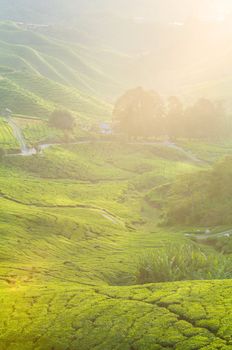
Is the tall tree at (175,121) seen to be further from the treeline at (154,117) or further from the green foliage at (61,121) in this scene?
the green foliage at (61,121)

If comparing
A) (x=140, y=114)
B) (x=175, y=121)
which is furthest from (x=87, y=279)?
(x=175, y=121)

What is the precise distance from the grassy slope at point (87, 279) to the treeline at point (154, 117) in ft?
162

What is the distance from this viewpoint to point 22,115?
7421 inches

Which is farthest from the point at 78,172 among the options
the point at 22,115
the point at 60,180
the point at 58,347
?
the point at 58,347

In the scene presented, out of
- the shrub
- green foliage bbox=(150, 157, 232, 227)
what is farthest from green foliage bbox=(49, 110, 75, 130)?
the shrub

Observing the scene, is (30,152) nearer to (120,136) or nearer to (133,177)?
(133,177)

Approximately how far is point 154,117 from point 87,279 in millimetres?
135912

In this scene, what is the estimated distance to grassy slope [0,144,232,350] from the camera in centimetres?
3341

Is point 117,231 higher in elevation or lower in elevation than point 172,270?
lower

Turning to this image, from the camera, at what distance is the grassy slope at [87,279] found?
3341cm

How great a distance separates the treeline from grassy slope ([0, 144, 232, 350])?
49525mm

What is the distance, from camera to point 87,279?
54.8 m

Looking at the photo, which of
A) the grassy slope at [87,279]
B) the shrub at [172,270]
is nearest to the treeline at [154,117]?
the grassy slope at [87,279]

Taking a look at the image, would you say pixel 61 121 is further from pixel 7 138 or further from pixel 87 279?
pixel 87 279
